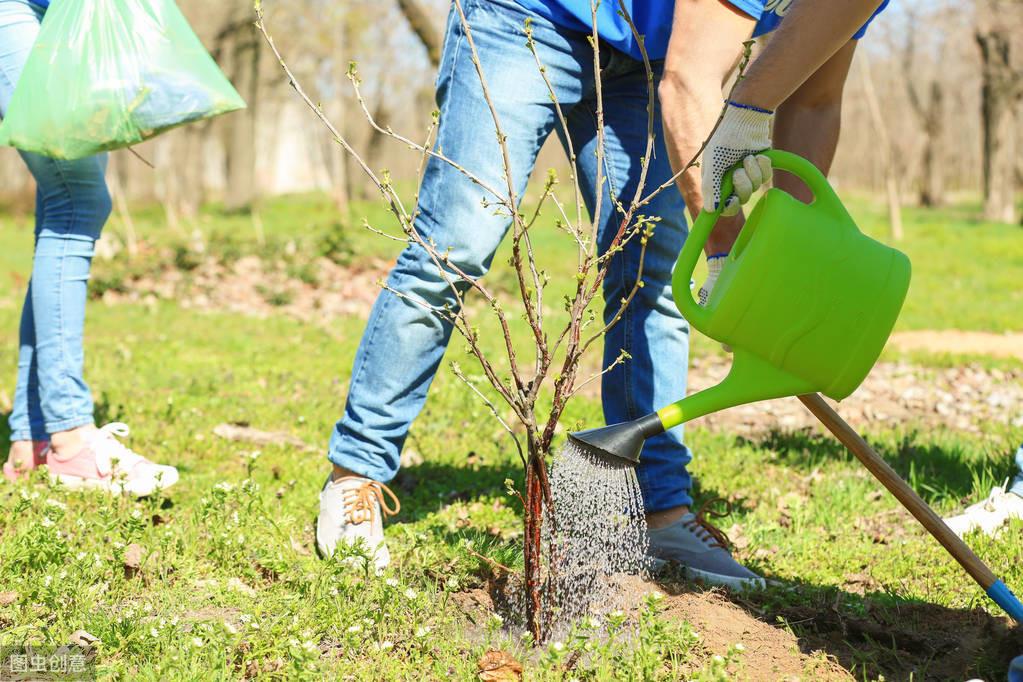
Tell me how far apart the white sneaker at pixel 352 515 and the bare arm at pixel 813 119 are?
131 cm

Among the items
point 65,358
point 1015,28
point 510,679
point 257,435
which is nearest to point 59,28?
point 65,358

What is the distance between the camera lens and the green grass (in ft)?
6.53

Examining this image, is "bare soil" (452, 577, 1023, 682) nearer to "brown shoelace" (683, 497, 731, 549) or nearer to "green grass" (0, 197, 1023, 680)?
"green grass" (0, 197, 1023, 680)

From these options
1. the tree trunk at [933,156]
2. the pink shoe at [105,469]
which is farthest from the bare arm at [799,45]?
the tree trunk at [933,156]

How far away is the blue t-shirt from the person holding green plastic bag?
982 millimetres

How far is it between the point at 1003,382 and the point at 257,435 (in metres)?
3.98

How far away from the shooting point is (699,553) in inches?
Result: 100.0

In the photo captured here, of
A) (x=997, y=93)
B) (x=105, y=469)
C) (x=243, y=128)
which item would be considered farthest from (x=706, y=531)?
(x=997, y=93)

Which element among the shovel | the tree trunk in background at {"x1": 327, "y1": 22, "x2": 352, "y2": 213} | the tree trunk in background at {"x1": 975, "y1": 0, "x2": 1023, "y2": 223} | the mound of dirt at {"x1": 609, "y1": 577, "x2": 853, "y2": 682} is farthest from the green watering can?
the tree trunk in background at {"x1": 975, "y1": 0, "x2": 1023, "y2": 223}

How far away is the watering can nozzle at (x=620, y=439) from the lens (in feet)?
6.04

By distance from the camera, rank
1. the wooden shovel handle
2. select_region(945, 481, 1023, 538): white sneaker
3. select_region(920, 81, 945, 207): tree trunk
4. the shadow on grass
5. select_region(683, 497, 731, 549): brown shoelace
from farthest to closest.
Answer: select_region(920, 81, 945, 207): tree trunk, the shadow on grass, select_region(945, 481, 1023, 538): white sneaker, select_region(683, 497, 731, 549): brown shoelace, the wooden shovel handle

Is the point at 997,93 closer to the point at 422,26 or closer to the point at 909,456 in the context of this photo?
the point at 422,26

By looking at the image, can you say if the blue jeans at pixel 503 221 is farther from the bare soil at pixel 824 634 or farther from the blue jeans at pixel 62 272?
the blue jeans at pixel 62 272

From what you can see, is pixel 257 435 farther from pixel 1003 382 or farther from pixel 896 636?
pixel 1003 382
